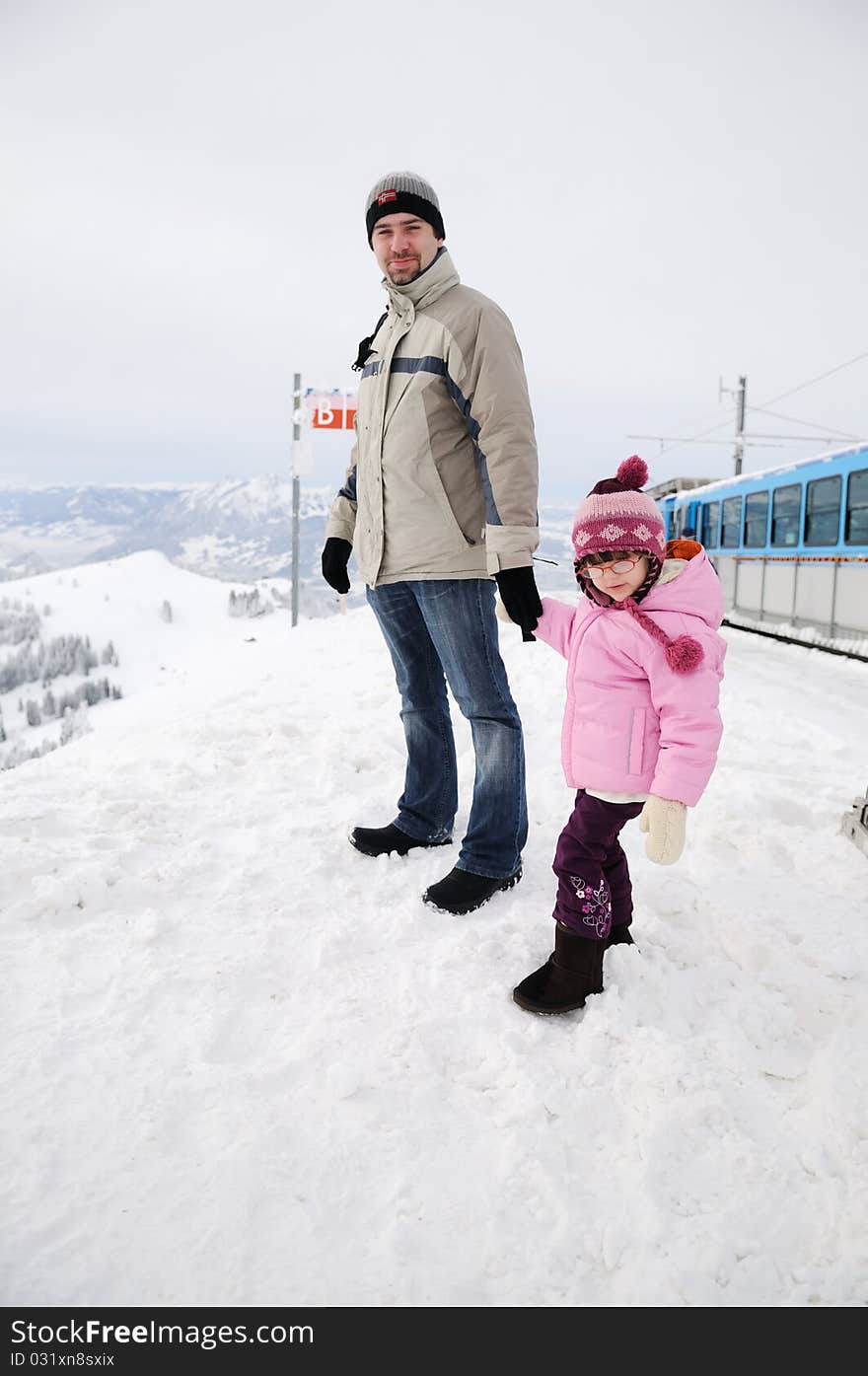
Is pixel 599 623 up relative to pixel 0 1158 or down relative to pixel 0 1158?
up

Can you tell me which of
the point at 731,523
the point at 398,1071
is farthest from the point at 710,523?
the point at 398,1071

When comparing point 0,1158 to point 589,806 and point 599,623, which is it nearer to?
point 589,806

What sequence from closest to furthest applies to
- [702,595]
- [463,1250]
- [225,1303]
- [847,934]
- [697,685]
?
1. [225,1303]
2. [463,1250]
3. [697,685]
4. [702,595]
5. [847,934]

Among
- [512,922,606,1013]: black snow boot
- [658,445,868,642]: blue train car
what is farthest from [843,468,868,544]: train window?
[512,922,606,1013]: black snow boot

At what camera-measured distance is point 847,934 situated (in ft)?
7.96

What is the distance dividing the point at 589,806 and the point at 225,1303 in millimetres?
1311

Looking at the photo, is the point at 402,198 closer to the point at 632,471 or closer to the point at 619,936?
the point at 632,471

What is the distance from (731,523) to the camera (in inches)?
549

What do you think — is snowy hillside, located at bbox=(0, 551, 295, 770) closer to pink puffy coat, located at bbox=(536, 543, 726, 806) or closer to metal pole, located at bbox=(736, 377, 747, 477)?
pink puffy coat, located at bbox=(536, 543, 726, 806)

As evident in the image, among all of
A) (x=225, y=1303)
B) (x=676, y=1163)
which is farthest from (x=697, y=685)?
(x=225, y=1303)

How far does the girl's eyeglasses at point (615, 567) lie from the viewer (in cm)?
195

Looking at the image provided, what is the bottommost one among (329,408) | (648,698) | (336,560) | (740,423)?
(648,698)

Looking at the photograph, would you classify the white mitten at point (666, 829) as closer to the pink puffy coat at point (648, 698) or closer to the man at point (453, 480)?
the pink puffy coat at point (648, 698)

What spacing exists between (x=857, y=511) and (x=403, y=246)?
925 cm
